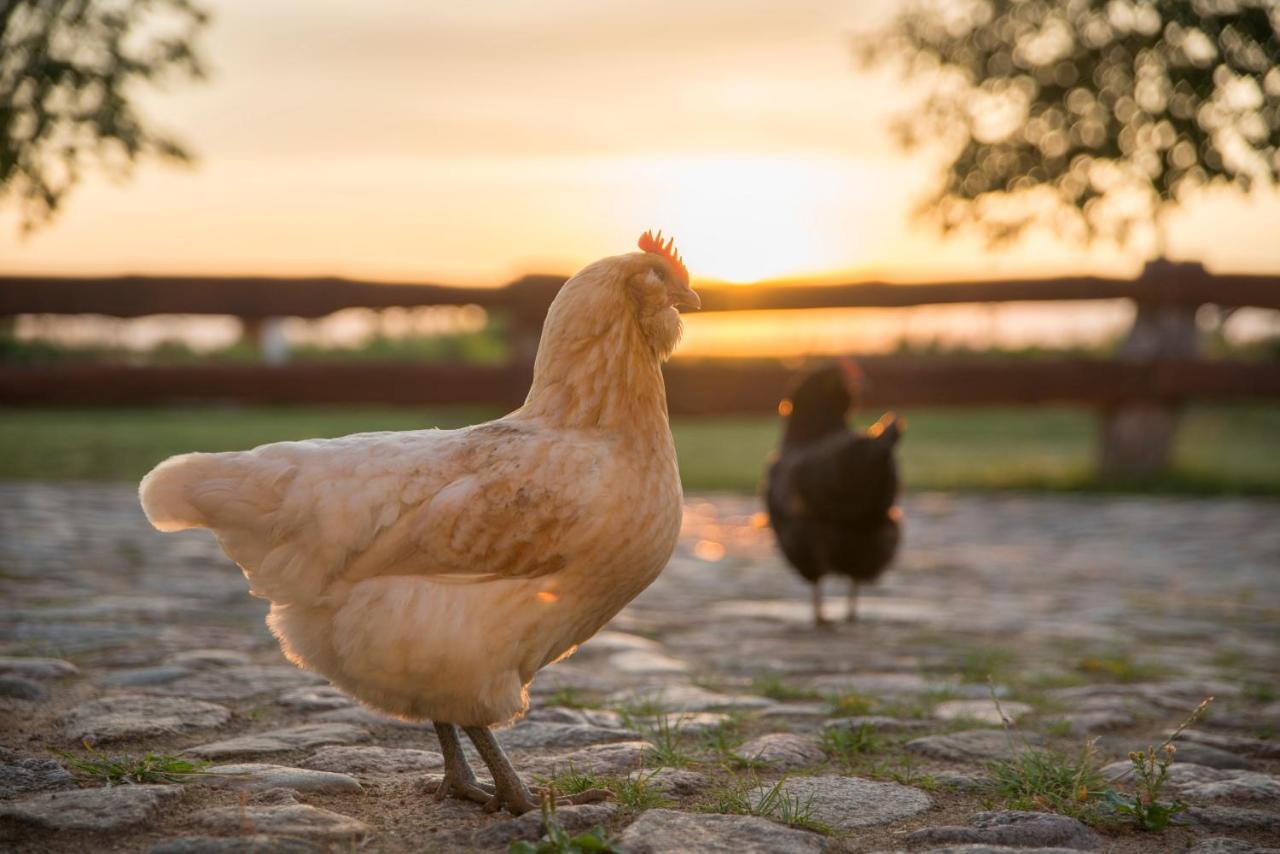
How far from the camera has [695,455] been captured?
12.9 metres

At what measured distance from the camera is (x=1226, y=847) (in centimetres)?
223

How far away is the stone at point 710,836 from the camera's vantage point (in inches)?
83.9

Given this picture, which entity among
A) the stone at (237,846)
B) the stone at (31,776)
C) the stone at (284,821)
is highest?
the stone at (237,846)

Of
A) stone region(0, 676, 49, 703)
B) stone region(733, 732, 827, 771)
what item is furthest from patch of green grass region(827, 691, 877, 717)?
stone region(0, 676, 49, 703)

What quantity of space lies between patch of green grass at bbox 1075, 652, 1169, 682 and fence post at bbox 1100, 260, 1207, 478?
596 cm

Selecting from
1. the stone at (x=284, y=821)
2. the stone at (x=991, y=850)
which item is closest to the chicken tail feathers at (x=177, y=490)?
the stone at (x=284, y=821)

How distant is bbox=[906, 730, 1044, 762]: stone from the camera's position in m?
2.88

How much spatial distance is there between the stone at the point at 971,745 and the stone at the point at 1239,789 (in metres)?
0.40

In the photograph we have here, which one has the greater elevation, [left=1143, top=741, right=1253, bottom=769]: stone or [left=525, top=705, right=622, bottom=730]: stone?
[left=525, top=705, right=622, bottom=730]: stone

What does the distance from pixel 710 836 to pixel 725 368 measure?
687 centimetres

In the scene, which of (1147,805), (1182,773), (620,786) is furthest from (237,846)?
(1182,773)

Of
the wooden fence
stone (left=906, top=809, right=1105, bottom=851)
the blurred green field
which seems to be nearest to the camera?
stone (left=906, top=809, right=1105, bottom=851)

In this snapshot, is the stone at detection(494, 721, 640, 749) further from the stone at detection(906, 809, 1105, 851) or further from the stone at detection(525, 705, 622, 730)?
the stone at detection(906, 809, 1105, 851)

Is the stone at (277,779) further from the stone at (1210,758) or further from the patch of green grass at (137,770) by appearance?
the stone at (1210,758)
